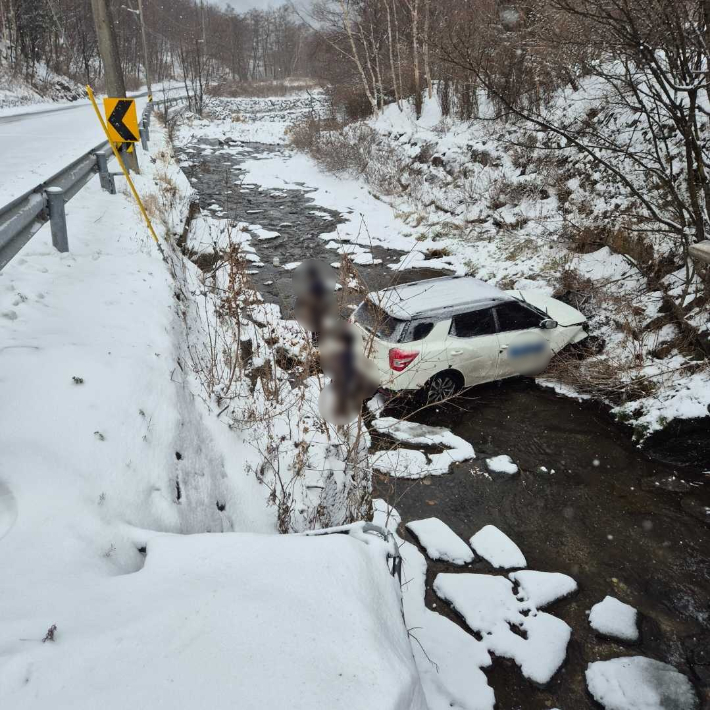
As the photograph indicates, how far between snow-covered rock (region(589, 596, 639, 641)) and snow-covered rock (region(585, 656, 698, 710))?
204mm

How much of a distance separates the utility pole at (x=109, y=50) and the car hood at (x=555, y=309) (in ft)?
32.2

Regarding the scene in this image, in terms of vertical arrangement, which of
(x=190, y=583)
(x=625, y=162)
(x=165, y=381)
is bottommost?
(x=190, y=583)

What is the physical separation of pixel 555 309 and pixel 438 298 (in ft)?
6.97

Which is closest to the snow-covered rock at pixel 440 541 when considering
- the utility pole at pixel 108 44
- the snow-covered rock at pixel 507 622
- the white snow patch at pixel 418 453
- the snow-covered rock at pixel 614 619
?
the snow-covered rock at pixel 507 622

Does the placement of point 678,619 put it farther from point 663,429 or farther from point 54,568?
point 54,568

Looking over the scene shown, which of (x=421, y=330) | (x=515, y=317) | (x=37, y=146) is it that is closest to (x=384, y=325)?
(x=421, y=330)

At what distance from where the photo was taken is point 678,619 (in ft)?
12.6

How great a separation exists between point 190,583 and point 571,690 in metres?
2.86

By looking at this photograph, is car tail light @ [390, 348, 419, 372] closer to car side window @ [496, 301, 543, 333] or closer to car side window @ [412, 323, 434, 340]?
car side window @ [412, 323, 434, 340]

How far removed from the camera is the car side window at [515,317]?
6648mm

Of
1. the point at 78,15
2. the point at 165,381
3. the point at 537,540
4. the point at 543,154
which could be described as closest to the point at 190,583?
the point at 165,381

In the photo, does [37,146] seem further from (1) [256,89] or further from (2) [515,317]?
(1) [256,89]

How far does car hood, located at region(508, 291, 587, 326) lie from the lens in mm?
7199

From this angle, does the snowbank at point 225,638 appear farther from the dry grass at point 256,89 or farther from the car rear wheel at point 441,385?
the dry grass at point 256,89
